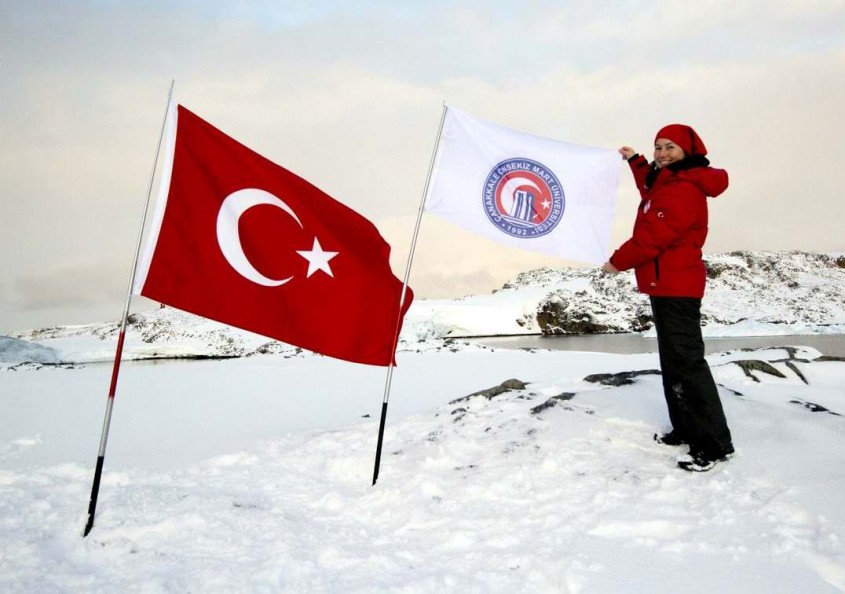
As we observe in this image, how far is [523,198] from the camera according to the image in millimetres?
4762

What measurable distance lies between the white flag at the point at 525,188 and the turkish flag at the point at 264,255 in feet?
2.71

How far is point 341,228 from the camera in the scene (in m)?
4.60

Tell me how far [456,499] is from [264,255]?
7.77ft

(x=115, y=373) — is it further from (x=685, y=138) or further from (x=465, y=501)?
(x=685, y=138)

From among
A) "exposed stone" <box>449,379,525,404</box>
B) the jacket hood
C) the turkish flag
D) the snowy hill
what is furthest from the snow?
the jacket hood

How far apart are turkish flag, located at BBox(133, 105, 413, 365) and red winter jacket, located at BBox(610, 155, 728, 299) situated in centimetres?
202

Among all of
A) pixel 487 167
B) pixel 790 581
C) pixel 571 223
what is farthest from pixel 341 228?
pixel 790 581

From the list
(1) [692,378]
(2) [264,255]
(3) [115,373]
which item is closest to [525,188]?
(1) [692,378]

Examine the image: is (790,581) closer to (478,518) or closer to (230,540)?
(478,518)

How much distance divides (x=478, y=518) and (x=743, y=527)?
1504 mm

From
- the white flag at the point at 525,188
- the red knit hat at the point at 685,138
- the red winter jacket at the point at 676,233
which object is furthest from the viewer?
the white flag at the point at 525,188

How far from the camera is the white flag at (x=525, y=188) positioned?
4645mm

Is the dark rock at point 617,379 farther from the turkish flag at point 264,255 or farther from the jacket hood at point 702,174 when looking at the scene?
the turkish flag at point 264,255

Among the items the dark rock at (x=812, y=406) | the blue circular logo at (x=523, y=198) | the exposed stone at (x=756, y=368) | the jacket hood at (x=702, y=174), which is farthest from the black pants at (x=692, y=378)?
the exposed stone at (x=756, y=368)
